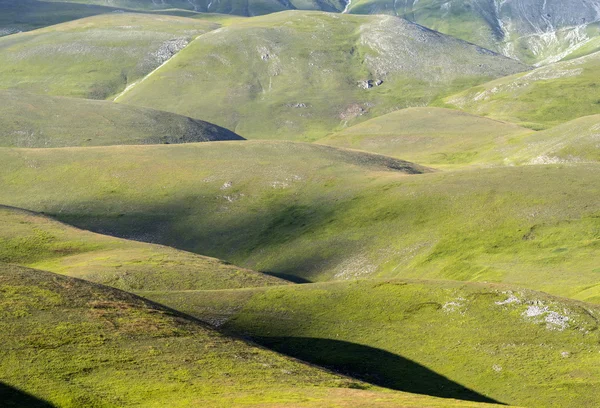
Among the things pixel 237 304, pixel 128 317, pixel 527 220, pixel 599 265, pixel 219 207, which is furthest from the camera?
pixel 219 207

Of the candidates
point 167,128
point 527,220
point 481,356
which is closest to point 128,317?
point 481,356

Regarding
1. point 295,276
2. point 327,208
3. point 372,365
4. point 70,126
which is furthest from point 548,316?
point 70,126

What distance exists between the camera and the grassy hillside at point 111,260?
78688mm

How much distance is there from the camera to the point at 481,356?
191ft

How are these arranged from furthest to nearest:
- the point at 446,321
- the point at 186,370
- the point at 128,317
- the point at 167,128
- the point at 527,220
Answer: the point at 167,128
the point at 527,220
the point at 446,321
the point at 128,317
the point at 186,370

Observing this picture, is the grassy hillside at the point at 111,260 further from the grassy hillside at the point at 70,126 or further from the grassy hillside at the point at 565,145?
the grassy hillside at the point at 565,145

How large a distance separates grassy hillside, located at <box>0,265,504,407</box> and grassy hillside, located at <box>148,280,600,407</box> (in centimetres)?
979

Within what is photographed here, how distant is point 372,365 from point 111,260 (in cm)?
3820

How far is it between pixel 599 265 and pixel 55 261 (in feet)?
199

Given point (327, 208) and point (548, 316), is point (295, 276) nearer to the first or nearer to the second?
point (327, 208)

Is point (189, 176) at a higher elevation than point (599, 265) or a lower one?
lower

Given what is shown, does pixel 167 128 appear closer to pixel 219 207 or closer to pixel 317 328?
pixel 219 207

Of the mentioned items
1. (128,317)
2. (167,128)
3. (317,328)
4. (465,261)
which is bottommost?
(167,128)

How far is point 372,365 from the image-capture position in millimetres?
58375
